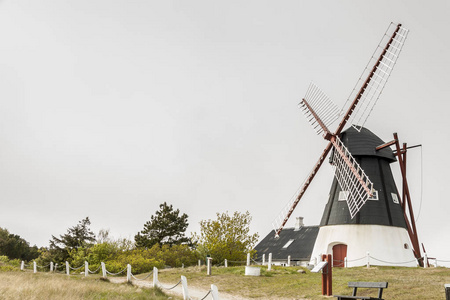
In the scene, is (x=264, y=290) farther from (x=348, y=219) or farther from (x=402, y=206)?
(x=402, y=206)

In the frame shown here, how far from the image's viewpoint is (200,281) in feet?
62.3

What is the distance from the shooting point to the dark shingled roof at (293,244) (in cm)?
3375

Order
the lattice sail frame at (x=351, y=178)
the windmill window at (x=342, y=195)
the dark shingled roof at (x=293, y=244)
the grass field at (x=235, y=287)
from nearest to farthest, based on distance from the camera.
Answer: the grass field at (x=235, y=287), the lattice sail frame at (x=351, y=178), the windmill window at (x=342, y=195), the dark shingled roof at (x=293, y=244)

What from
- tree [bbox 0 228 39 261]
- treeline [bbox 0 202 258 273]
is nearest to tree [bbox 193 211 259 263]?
treeline [bbox 0 202 258 273]

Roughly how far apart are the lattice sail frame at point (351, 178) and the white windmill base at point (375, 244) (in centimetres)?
142

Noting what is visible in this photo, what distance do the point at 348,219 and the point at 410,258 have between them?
4.24 m

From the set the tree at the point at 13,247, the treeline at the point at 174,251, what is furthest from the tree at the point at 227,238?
the tree at the point at 13,247

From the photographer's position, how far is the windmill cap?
25281 millimetres

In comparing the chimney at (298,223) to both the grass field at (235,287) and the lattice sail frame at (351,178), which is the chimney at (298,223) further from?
the grass field at (235,287)

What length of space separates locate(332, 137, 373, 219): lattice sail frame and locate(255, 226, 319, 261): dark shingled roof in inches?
403

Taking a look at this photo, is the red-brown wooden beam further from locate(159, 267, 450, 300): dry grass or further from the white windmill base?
locate(159, 267, 450, 300): dry grass

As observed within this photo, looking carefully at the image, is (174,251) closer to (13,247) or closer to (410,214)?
(410,214)

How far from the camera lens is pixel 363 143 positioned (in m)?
25.7

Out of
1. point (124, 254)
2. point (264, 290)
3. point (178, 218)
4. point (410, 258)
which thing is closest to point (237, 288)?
point (264, 290)
